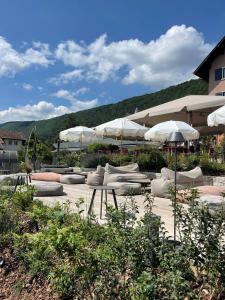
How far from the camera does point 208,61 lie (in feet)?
109

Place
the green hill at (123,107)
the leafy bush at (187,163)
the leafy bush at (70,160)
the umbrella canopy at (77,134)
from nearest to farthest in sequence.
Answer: the leafy bush at (187,163), the umbrella canopy at (77,134), the leafy bush at (70,160), the green hill at (123,107)

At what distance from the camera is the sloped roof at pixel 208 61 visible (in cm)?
3158

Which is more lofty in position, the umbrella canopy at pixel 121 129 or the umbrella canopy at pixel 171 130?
the umbrella canopy at pixel 121 129

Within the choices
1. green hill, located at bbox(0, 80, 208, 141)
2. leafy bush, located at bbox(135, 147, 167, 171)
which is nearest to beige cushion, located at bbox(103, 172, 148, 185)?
leafy bush, located at bbox(135, 147, 167, 171)

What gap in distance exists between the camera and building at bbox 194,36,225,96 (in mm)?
31688

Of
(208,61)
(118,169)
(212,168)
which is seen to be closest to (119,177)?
(118,169)

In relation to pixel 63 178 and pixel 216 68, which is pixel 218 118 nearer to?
pixel 63 178

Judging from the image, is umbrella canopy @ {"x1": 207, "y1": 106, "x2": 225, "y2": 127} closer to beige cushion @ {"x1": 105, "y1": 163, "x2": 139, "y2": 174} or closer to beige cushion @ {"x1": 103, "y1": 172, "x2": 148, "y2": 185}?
beige cushion @ {"x1": 103, "y1": 172, "x2": 148, "y2": 185}

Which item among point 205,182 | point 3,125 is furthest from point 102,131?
point 3,125

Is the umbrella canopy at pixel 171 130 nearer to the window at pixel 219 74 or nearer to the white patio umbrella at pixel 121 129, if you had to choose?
the white patio umbrella at pixel 121 129

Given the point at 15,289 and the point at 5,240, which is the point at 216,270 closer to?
the point at 15,289

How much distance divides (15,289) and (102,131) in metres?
12.9

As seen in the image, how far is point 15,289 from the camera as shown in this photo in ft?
13.1

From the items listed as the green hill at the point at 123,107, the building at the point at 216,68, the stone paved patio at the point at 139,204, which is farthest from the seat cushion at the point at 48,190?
the green hill at the point at 123,107
